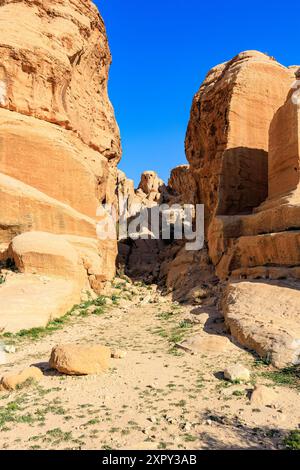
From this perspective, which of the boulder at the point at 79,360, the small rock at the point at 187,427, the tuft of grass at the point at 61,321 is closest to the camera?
the small rock at the point at 187,427

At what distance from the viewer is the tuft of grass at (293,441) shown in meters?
4.86

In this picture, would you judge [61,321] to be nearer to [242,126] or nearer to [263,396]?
[263,396]

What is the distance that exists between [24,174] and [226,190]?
11.5 meters

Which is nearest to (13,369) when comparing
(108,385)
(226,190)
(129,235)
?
(108,385)

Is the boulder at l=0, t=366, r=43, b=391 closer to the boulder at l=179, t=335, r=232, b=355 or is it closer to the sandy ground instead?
the sandy ground

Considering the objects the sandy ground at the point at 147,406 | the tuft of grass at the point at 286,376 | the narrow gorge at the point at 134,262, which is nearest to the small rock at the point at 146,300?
the narrow gorge at the point at 134,262

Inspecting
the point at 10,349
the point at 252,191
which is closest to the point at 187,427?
the point at 10,349

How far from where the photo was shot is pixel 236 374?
7391mm

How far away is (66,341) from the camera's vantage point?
11.2 metres

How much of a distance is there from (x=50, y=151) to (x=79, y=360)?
14.3 metres

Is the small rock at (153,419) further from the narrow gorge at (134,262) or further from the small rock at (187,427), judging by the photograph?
the small rock at (187,427)

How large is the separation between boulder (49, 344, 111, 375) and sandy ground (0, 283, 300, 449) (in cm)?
19

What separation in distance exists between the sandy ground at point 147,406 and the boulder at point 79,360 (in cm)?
19
